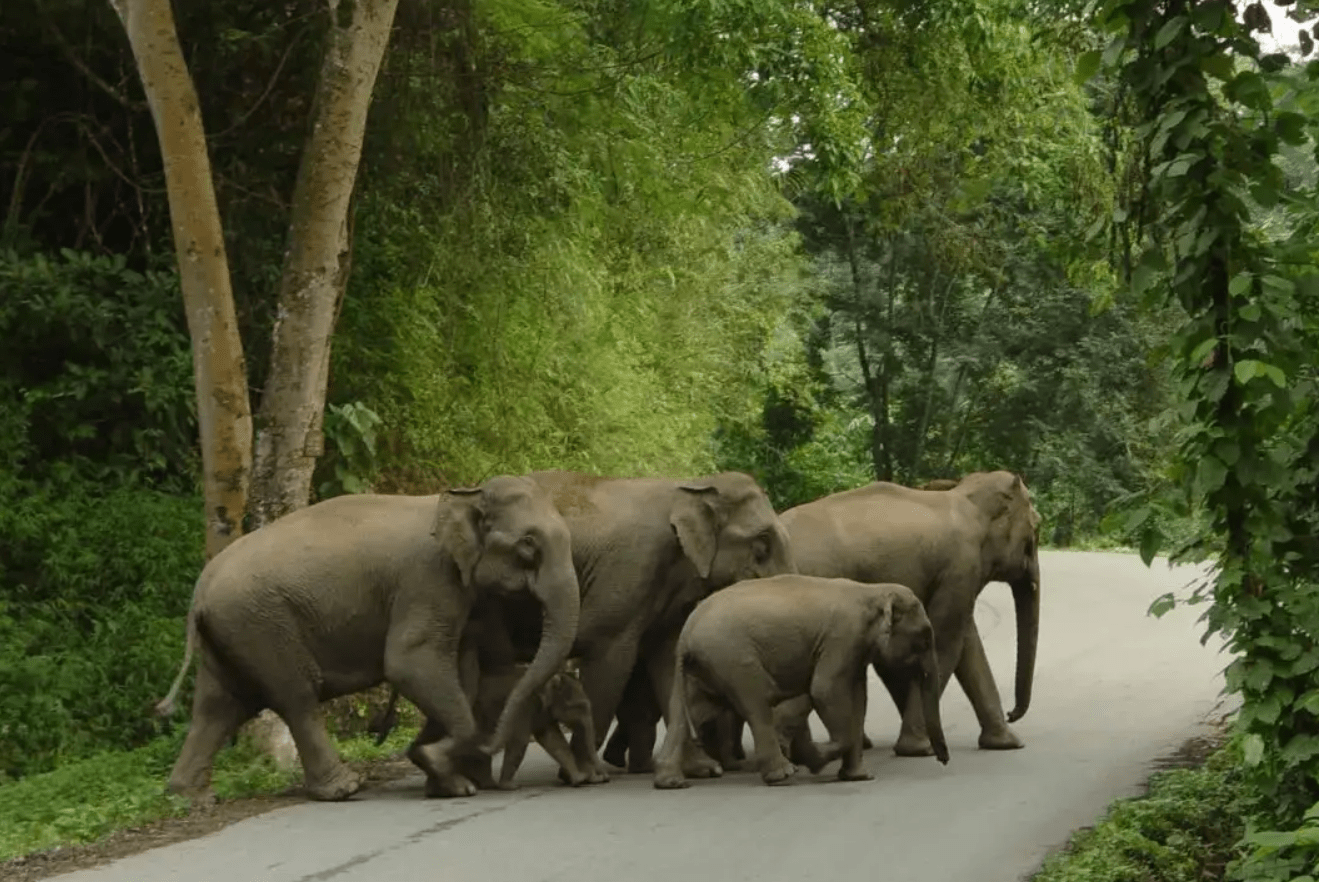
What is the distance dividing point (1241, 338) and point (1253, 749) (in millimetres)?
1524

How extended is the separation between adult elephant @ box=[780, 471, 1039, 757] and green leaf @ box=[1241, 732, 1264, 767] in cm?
609

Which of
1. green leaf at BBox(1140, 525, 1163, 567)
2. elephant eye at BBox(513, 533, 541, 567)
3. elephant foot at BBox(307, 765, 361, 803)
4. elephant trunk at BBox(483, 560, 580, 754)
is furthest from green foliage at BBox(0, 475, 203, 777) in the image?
green leaf at BBox(1140, 525, 1163, 567)

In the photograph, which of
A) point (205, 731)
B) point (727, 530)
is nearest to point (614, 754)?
point (727, 530)

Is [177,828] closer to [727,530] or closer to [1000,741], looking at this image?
[727,530]

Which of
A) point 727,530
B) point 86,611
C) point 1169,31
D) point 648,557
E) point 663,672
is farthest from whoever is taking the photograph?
point 86,611

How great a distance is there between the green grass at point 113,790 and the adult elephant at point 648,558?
6.07ft

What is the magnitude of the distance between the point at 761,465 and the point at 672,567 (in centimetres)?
3776

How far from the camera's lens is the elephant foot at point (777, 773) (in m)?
13.0

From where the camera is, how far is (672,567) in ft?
46.3

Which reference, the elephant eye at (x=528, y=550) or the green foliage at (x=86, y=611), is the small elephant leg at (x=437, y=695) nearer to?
the elephant eye at (x=528, y=550)

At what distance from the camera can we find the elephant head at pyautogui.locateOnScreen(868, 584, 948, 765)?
13.3 m

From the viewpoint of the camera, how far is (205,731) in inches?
500

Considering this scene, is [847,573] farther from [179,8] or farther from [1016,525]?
[179,8]

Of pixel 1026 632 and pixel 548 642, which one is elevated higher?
pixel 548 642
